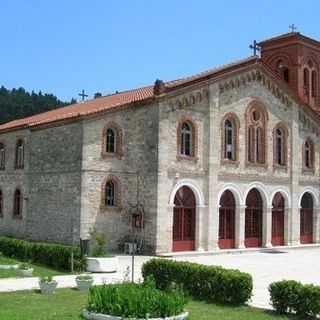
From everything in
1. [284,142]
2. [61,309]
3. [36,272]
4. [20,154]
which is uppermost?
[284,142]

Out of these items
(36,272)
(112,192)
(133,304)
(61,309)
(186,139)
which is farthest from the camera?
(186,139)

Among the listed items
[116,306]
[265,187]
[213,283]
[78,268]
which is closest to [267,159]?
[265,187]

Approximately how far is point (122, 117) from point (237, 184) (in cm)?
786

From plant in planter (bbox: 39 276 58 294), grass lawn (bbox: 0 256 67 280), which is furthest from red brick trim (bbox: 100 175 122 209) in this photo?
plant in planter (bbox: 39 276 58 294)

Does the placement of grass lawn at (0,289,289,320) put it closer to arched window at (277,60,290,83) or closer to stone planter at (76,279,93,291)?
stone planter at (76,279,93,291)

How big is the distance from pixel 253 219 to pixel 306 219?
5573mm

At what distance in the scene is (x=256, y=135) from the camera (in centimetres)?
3419

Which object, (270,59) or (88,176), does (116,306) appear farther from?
(270,59)

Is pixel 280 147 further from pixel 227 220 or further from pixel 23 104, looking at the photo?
pixel 23 104

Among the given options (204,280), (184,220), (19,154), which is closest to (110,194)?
(184,220)

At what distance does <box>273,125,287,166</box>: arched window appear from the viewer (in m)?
35.3

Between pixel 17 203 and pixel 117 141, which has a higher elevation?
pixel 117 141

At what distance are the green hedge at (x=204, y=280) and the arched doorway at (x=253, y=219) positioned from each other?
16978 millimetres

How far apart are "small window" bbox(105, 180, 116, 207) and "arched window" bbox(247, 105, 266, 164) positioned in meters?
8.84
